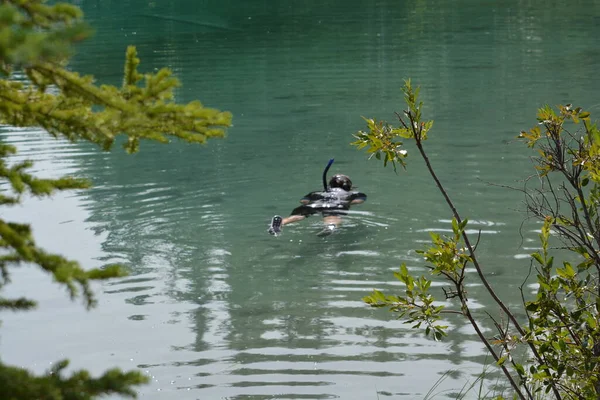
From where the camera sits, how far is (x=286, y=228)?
32.7 feet

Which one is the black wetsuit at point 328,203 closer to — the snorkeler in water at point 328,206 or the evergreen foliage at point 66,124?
the snorkeler in water at point 328,206

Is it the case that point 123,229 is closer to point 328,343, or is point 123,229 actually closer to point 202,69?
point 328,343

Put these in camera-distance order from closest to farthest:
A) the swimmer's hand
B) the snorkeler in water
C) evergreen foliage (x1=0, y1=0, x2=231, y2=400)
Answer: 1. evergreen foliage (x1=0, y1=0, x2=231, y2=400)
2. the swimmer's hand
3. the snorkeler in water

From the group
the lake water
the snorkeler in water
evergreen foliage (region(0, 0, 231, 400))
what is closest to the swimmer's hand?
the snorkeler in water

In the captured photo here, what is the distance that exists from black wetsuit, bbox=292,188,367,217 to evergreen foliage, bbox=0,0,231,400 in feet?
21.4

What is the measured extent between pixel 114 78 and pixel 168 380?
48.5 feet

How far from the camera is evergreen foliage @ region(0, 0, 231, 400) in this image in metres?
2.30

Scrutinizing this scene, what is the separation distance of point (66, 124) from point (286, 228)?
7.16m

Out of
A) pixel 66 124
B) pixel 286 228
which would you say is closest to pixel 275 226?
pixel 286 228

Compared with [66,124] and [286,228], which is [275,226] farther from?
[66,124]

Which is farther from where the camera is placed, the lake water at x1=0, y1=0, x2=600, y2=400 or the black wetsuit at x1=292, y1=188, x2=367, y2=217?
the black wetsuit at x1=292, y1=188, x2=367, y2=217

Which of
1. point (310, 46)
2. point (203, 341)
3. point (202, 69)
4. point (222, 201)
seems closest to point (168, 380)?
point (203, 341)

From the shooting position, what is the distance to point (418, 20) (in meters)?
28.8

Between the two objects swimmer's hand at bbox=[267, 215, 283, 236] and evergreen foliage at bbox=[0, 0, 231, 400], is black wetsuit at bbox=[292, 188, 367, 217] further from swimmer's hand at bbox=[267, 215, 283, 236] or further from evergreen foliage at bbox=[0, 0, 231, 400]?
evergreen foliage at bbox=[0, 0, 231, 400]
